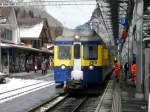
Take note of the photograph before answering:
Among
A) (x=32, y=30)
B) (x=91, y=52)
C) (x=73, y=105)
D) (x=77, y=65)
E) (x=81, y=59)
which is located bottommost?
(x=73, y=105)

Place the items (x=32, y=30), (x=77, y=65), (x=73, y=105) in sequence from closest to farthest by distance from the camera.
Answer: (x=73, y=105) < (x=77, y=65) < (x=32, y=30)

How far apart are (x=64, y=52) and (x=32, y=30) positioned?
56.8 meters

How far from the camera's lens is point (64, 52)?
23391 mm

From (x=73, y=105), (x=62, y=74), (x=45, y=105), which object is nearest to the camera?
(x=45, y=105)

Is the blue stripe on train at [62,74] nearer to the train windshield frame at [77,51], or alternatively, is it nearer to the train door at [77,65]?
the train door at [77,65]

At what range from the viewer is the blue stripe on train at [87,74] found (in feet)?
75.2

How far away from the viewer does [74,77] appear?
2209 centimetres

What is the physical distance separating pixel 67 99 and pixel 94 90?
1.56 meters

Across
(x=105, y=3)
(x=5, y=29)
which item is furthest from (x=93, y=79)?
(x=5, y=29)

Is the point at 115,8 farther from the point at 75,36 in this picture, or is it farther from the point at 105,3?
the point at 75,36

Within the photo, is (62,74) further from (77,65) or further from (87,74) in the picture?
(87,74)

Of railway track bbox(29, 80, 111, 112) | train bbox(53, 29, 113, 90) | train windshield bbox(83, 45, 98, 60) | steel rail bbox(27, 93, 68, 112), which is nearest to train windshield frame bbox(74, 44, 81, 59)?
train bbox(53, 29, 113, 90)

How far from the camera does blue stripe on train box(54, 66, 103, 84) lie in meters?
22.9

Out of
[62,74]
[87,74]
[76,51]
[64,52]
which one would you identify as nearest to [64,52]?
[64,52]
